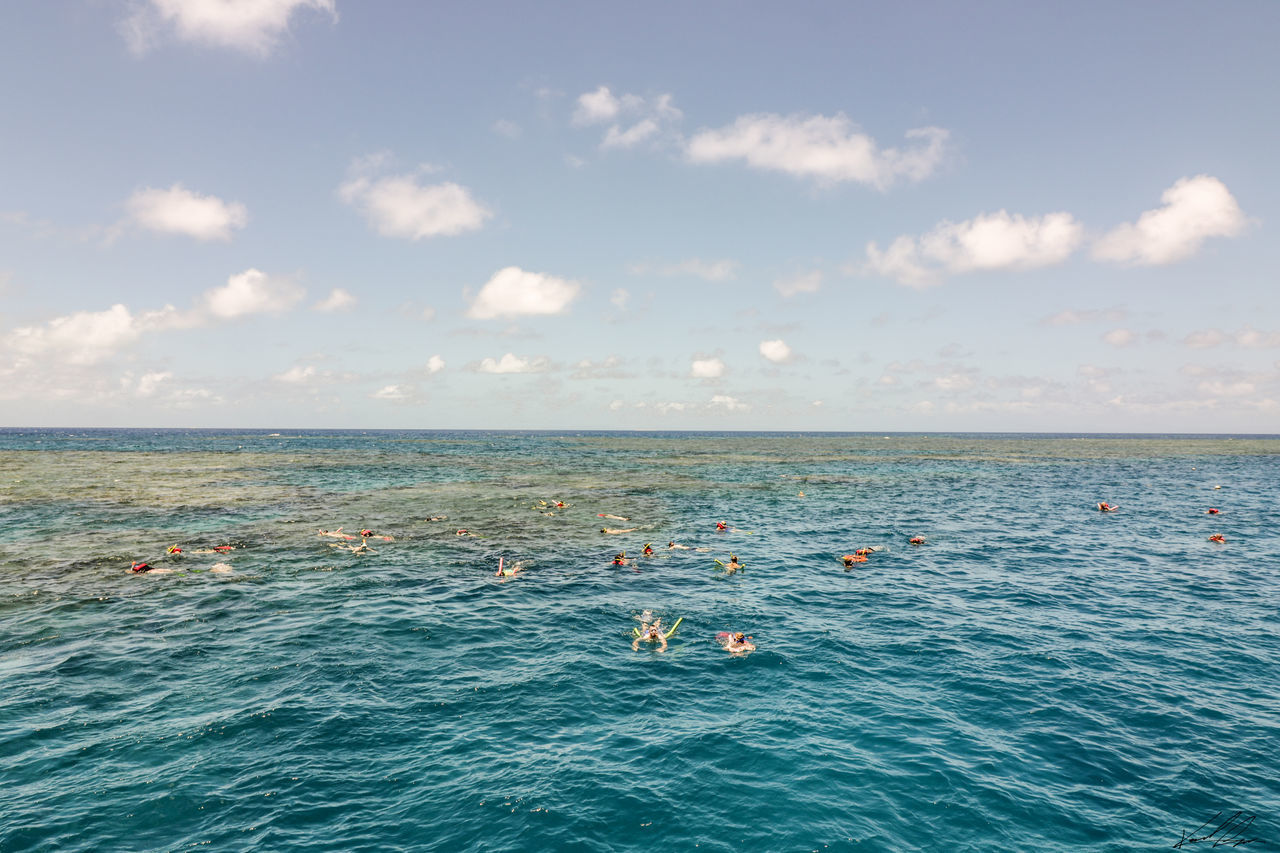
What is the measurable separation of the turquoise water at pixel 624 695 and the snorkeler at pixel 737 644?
1223mm

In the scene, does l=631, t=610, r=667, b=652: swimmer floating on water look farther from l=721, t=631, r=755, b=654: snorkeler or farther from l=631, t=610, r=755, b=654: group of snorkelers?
l=721, t=631, r=755, b=654: snorkeler

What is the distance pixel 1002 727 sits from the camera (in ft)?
66.9

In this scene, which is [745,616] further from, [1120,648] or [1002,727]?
[1120,648]

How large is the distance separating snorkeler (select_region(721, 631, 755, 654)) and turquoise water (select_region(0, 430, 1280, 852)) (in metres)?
1.22

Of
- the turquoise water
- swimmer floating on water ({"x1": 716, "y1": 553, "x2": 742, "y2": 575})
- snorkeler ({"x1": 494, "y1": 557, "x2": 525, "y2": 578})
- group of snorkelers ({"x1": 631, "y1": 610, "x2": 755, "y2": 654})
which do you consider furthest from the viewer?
swimmer floating on water ({"x1": 716, "y1": 553, "x2": 742, "y2": 575})

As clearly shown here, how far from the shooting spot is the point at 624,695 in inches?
881

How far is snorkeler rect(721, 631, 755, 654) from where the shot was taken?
2664 cm

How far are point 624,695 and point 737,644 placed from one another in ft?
22.1

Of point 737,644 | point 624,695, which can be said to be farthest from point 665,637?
point 624,695

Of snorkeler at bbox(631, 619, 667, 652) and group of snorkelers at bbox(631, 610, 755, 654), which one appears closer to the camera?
group of snorkelers at bbox(631, 610, 755, 654)

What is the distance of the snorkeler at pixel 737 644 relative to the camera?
1049 inches

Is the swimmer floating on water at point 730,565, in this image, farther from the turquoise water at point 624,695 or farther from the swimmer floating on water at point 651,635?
the swimmer floating on water at point 651,635

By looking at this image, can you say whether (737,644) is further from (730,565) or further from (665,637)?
(730,565)

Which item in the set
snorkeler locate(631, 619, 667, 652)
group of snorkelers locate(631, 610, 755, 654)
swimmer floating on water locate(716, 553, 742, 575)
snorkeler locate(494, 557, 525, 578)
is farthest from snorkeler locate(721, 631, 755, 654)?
snorkeler locate(494, 557, 525, 578)
